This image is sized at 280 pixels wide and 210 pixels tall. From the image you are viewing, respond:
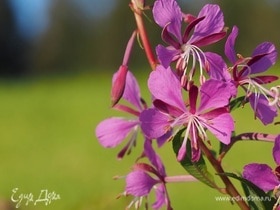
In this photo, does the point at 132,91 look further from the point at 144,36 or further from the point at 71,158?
the point at 71,158

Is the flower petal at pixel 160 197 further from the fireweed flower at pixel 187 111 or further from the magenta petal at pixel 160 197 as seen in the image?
the fireweed flower at pixel 187 111

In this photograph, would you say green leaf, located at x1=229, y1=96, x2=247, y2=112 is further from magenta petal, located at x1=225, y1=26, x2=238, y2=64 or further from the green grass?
the green grass

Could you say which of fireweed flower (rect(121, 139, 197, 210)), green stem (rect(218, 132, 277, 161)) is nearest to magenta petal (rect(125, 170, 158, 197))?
fireweed flower (rect(121, 139, 197, 210))

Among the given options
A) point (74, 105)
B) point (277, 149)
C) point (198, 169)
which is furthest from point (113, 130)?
point (74, 105)

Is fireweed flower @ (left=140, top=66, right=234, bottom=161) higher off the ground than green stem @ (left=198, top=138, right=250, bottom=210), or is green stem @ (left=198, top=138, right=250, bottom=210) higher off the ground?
fireweed flower @ (left=140, top=66, right=234, bottom=161)

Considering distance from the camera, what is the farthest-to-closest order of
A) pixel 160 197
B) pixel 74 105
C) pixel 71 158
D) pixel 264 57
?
1. pixel 74 105
2. pixel 71 158
3. pixel 160 197
4. pixel 264 57
